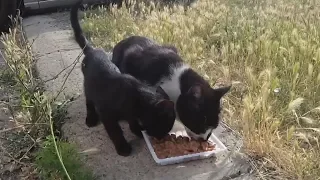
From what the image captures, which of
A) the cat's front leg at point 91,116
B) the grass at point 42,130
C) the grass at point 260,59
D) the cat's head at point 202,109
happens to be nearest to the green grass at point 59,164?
the grass at point 42,130

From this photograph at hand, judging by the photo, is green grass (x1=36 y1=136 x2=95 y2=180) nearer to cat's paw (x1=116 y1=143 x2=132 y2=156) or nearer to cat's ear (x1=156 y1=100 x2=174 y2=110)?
cat's paw (x1=116 y1=143 x2=132 y2=156)

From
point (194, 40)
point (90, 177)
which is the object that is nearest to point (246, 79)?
point (194, 40)

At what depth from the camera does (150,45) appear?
11.7 ft

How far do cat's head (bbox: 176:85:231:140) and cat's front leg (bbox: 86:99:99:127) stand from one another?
0.63 m

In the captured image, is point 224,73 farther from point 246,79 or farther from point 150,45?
point 150,45

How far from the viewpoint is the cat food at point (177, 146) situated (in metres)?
2.68

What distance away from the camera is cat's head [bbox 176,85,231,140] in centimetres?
276

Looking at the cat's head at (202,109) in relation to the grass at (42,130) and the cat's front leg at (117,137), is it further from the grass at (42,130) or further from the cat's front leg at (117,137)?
the grass at (42,130)

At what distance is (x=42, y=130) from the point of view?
304cm

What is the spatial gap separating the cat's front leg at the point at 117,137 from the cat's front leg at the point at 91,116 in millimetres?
332

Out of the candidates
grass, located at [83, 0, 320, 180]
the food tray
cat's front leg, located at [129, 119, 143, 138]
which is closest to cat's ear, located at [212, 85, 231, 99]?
grass, located at [83, 0, 320, 180]

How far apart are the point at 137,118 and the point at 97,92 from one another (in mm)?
300

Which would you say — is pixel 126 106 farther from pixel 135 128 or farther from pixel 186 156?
pixel 186 156

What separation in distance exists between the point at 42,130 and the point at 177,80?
36.5 inches
